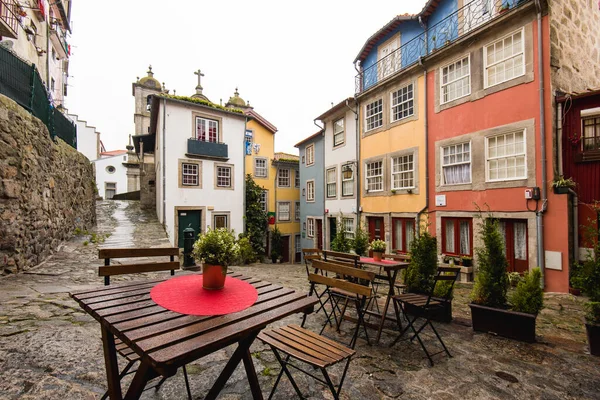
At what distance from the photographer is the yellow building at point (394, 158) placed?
→ 1088cm

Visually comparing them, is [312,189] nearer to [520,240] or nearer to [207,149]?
[207,149]

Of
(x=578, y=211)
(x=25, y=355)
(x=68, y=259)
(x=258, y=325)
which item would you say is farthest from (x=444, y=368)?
(x=68, y=259)

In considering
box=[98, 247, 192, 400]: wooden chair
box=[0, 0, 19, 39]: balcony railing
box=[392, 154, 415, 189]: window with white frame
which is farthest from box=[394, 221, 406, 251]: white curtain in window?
box=[0, 0, 19, 39]: balcony railing

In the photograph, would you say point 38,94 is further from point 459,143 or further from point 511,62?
point 511,62

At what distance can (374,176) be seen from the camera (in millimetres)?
12891

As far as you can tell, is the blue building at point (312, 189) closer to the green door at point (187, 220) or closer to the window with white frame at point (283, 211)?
the window with white frame at point (283, 211)

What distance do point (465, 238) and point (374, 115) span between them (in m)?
6.49

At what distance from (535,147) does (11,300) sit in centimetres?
1121

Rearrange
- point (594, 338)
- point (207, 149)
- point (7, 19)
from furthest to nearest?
1. point (207, 149)
2. point (7, 19)
3. point (594, 338)

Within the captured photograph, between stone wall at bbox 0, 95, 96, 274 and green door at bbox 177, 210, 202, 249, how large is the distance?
629 cm

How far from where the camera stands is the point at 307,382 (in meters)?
2.88

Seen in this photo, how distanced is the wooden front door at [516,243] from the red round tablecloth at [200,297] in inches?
327

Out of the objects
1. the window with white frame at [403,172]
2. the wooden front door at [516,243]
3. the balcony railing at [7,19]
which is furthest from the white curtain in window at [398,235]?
the balcony railing at [7,19]

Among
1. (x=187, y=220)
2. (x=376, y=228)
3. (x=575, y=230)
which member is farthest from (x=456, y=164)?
(x=187, y=220)
